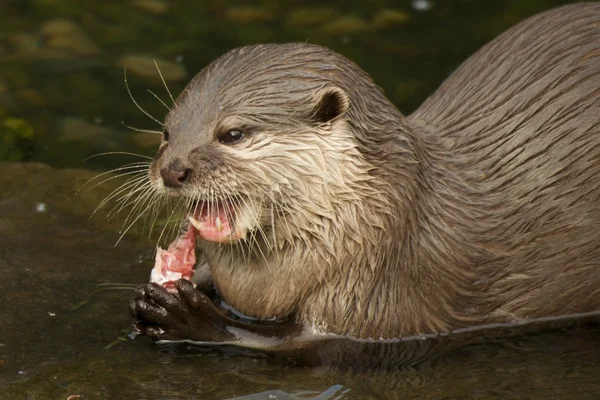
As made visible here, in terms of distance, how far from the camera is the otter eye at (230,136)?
3.86 metres

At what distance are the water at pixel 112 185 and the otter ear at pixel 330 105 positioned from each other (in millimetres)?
850

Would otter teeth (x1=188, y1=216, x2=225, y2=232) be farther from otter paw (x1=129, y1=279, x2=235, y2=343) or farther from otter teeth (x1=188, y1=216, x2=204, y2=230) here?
otter paw (x1=129, y1=279, x2=235, y2=343)

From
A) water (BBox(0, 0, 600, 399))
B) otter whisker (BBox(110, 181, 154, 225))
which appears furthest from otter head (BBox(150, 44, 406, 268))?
Result: water (BBox(0, 0, 600, 399))

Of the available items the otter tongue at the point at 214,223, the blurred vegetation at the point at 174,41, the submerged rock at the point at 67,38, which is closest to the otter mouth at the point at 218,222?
the otter tongue at the point at 214,223

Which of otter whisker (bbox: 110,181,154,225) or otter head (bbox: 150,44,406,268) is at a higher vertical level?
otter head (bbox: 150,44,406,268)

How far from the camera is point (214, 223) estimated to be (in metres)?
3.96

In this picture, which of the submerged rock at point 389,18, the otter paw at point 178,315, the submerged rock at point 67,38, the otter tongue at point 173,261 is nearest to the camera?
the otter paw at point 178,315

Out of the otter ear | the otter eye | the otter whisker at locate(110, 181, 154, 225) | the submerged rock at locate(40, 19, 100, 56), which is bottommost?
the otter whisker at locate(110, 181, 154, 225)

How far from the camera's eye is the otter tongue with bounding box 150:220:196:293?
4.14 meters

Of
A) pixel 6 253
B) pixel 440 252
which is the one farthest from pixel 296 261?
pixel 6 253

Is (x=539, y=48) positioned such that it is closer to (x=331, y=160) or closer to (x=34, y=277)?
(x=331, y=160)

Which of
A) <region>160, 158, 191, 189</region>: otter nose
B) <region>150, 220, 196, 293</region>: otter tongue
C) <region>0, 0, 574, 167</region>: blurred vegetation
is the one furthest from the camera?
<region>0, 0, 574, 167</region>: blurred vegetation

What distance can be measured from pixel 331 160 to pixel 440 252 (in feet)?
1.94

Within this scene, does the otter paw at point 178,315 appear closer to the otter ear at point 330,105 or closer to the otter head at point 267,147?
the otter head at point 267,147
